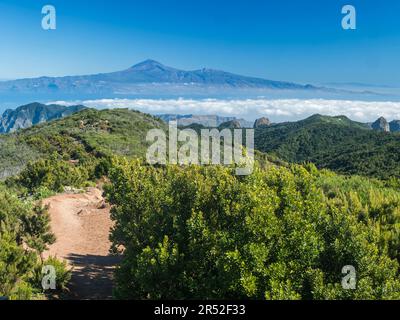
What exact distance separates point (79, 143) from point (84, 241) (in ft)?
142

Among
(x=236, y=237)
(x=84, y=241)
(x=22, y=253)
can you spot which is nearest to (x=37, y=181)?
(x=84, y=241)

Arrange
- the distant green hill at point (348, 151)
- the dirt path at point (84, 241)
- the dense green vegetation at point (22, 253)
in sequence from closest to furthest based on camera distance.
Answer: the dense green vegetation at point (22, 253) < the dirt path at point (84, 241) < the distant green hill at point (348, 151)

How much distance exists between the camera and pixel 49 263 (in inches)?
602

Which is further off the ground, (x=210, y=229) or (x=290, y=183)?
(x=290, y=183)

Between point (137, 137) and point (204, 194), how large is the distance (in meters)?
67.1

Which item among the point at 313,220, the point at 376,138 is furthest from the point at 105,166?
the point at 376,138

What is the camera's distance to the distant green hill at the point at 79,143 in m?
48.7

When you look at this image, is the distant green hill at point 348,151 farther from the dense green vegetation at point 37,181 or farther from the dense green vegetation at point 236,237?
the dense green vegetation at point 236,237

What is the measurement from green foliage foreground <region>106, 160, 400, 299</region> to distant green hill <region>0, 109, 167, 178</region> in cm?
3354

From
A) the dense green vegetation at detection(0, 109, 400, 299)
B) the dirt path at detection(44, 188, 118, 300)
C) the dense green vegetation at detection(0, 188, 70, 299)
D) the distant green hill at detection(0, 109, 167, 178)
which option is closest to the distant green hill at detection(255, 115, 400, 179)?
the distant green hill at detection(0, 109, 167, 178)

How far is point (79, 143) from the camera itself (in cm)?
6406

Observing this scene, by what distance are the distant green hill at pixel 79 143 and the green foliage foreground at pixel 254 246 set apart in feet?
110

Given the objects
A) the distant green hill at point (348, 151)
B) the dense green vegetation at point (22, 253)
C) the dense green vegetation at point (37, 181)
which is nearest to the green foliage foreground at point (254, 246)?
the dense green vegetation at point (22, 253)
